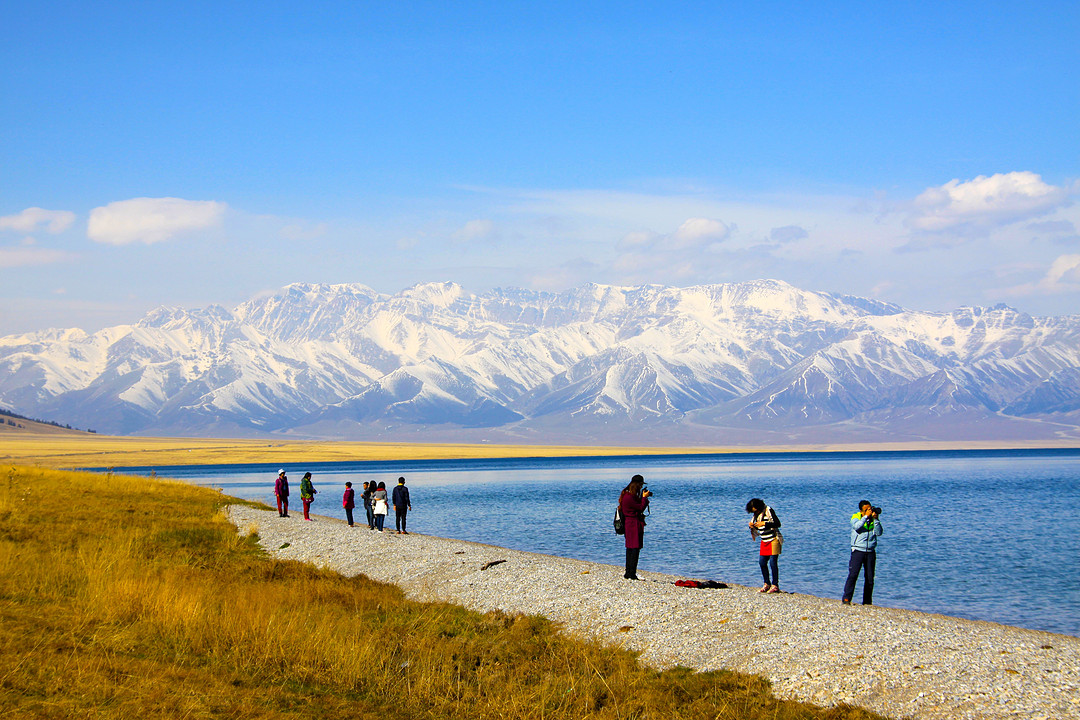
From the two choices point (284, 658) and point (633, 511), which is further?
point (633, 511)

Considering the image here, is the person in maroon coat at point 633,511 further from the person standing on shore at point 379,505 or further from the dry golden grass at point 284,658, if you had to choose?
the person standing on shore at point 379,505

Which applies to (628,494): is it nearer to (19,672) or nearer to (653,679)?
(653,679)

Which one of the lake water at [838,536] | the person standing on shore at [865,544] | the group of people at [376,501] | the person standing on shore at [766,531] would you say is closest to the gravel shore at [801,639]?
the person standing on shore at [865,544]

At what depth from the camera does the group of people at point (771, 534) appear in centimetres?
2050

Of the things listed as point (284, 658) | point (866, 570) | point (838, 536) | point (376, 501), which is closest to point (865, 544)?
point (866, 570)

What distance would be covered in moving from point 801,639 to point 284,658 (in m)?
8.85

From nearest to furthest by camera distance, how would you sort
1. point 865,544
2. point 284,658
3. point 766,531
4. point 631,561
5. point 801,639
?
point 284,658 < point 801,639 < point 865,544 < point 766,531 < point 631,561

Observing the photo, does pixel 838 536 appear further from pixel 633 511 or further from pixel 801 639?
pixel 801 639

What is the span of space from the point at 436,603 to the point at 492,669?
6.08 meters

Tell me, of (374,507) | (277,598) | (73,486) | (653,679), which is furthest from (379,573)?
(73,486)

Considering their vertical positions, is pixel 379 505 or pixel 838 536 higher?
pixel 379 505

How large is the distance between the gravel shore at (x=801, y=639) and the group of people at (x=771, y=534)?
2.02ft

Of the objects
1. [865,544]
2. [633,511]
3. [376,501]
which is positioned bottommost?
[376,501]

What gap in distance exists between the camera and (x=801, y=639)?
637 inches
